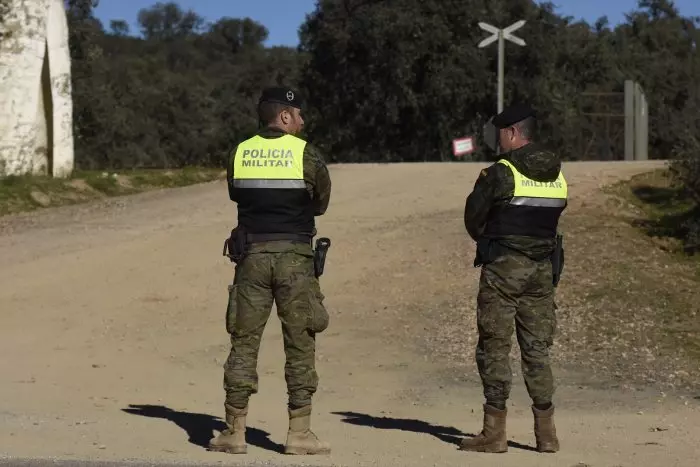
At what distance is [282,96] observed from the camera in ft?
21.9

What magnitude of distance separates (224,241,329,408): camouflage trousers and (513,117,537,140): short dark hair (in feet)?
4.23

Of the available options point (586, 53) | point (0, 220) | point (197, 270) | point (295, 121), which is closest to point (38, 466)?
point (295, 121)

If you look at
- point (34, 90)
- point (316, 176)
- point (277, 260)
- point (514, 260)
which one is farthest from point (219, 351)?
point (34, 90)

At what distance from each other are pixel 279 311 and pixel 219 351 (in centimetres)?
438

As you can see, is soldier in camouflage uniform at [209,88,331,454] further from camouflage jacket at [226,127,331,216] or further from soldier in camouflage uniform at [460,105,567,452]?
soldier in camouflage uniform at [460,105,567,452]

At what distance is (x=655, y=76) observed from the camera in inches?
2148

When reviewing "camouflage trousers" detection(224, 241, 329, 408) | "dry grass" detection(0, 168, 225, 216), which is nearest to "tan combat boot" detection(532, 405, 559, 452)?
"camouflage trousers" detection(224, 241, 329, 408)

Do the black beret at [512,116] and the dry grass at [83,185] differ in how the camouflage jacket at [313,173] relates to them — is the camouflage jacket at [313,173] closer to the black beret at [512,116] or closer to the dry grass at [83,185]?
the black beret at [512,116]

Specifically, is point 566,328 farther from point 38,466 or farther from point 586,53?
point 586,53

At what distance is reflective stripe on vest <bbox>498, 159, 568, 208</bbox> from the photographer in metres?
6.77

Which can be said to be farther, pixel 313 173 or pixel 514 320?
pixel 514 320

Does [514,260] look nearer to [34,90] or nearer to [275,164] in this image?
[275,164]

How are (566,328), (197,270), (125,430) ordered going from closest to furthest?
(125,430), (566,328), (197,270)

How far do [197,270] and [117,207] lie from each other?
195 inches
